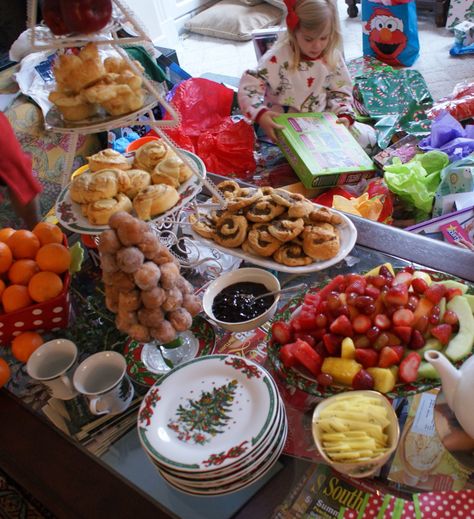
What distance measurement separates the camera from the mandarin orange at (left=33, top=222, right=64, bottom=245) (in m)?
1.20

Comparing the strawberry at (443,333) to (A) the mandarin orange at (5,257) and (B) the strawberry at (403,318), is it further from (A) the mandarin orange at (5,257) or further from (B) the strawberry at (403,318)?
(A) the mandarin orange at (5,257)

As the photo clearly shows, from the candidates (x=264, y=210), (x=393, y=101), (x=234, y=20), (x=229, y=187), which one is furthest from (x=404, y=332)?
(x=234, y=20)

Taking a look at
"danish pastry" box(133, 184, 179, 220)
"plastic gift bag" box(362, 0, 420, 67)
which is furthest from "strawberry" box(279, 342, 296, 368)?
"plastic gift bag" box(362, 0, 420, 67)

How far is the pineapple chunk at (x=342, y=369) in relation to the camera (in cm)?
92

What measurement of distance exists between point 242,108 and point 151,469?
175cm

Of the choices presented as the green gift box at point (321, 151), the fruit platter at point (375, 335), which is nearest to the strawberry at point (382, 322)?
the fruit platter at point (375, 335)

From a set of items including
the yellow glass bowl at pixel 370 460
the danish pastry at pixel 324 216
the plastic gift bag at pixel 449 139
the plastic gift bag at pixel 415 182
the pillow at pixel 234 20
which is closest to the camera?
the yellow glass bowl at pixel 370 460

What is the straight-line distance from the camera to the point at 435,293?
1.00 metres

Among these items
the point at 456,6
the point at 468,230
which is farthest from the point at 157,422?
the point at 456,6

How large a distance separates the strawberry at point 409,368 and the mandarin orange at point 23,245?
86 centimetres

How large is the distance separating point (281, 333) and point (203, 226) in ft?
1.32

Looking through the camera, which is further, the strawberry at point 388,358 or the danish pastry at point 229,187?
the danish pastry at point 229,187

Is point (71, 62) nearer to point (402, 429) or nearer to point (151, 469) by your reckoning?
point (151, 469)

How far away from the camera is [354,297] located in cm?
100
